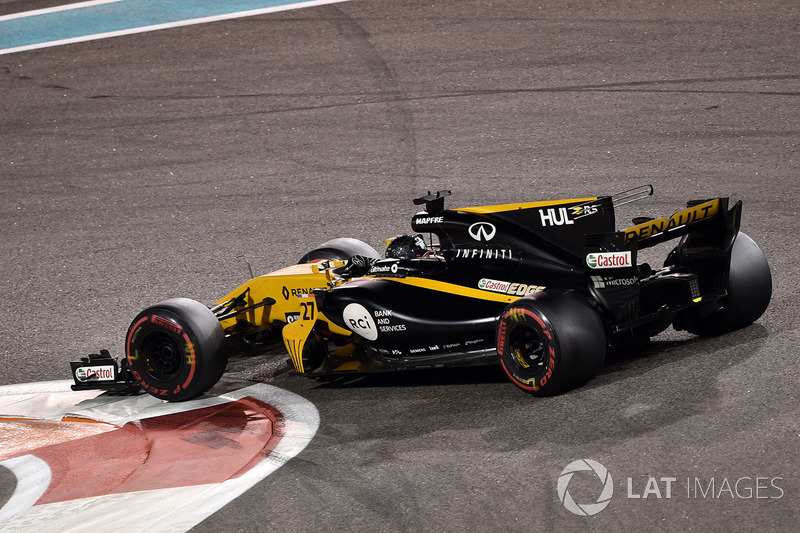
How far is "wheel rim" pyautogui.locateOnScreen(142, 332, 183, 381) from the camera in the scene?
6656 mm

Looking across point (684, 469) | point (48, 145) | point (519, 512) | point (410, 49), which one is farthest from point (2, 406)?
point (410, 49)

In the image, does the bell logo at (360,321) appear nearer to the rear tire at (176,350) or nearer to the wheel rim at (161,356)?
the rear tire at (176,350)

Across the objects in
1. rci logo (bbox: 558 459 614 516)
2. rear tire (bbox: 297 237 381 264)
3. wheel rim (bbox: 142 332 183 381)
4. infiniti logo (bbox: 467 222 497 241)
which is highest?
infiniti logo (bbox: 467 222 497 241)

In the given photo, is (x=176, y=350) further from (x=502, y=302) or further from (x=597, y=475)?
(x=597, y=475)

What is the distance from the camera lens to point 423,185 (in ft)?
36.4

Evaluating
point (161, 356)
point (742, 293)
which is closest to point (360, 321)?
point (161, 356)

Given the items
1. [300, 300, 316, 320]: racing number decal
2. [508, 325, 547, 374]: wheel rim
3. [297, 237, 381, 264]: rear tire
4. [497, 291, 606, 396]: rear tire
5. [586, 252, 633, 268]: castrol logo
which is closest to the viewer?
[497, 291, 606, 396]: rear tire

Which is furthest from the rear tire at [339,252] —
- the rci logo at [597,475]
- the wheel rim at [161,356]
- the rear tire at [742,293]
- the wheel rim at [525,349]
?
the rci logo at [597,475]

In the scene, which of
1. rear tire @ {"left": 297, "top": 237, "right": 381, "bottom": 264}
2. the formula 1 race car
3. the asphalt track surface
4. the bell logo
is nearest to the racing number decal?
the formula 1 race car

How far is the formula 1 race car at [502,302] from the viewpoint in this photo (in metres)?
5.82

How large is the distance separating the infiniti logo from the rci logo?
1.76m

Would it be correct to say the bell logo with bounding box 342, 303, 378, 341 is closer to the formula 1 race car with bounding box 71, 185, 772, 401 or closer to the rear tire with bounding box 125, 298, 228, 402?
the formula 1 race car with bounding box 71, 185, 772, 401

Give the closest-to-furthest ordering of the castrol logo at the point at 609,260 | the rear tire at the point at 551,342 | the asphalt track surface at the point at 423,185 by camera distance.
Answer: the asphalt track surface at the point at 423,185
the rear tire at the point at 551,342
the castrol logo at the point at 609,260

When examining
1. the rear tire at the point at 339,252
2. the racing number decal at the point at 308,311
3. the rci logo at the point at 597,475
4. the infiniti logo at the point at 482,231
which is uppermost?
the infiniti logo at the point at 482,231
